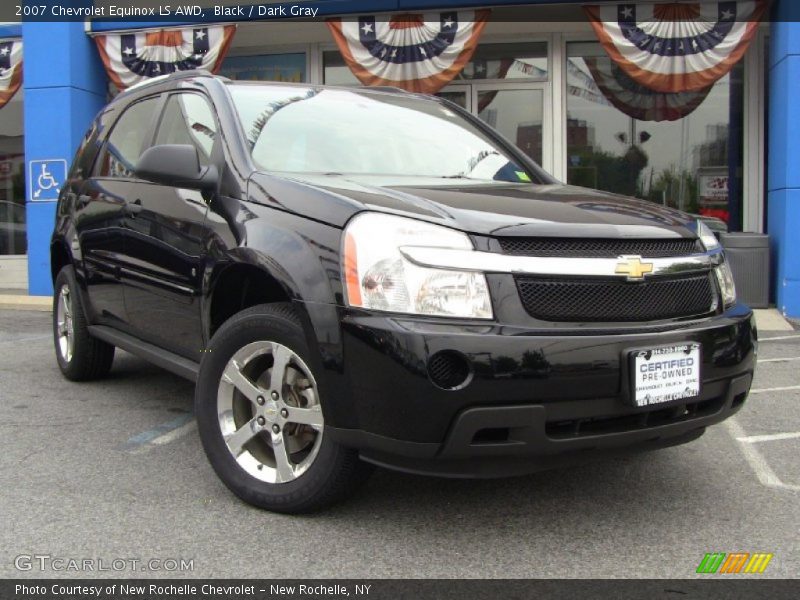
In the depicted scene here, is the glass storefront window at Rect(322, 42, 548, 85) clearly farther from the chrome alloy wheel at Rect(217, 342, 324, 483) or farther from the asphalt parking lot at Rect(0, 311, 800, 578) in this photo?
the chrome alloy wheel at Rect(217, 342, 324, 483)

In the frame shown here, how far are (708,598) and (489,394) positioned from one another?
90cm

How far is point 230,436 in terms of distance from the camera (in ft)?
10.4

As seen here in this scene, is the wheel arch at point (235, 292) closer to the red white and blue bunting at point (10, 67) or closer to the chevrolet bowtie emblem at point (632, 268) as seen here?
the chevrolet bowtie emblem at point (632, 268)

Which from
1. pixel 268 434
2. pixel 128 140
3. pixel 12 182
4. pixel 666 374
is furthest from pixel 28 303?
pixel 666 374

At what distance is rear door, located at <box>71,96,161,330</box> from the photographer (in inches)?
173

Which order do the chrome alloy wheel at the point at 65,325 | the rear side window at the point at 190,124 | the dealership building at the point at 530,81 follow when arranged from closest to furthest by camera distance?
the rear side window at the point at 190,124 → the chrome alloy wheel at the point at 65,325 → the dealership building at the point at 530,81

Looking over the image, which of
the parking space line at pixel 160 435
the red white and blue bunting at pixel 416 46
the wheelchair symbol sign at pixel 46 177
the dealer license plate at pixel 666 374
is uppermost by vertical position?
the red white and blue bunting at pixel 416 46

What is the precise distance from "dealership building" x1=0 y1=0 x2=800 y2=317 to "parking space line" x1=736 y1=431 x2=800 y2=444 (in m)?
5.30

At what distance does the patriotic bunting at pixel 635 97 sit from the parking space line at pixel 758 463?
6993mm

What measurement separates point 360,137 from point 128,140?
5.32 ft

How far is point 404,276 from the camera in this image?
8.67ft

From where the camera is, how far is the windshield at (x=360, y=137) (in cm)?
365

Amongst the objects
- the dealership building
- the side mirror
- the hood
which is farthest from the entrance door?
the side mirror

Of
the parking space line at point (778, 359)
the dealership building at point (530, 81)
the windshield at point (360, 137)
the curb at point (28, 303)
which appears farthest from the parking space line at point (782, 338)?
the curb at point (28, 303)
